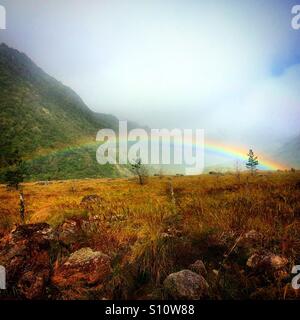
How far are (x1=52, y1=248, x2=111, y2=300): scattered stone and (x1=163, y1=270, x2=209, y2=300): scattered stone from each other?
30.5 inches

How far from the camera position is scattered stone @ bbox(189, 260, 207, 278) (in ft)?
10.8

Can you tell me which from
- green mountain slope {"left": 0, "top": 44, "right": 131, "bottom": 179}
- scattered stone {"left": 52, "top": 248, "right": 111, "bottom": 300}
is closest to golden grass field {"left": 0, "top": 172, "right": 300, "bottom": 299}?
scattered stone {"left": 52, "top": 248, "right": 111, "bottom": 300}

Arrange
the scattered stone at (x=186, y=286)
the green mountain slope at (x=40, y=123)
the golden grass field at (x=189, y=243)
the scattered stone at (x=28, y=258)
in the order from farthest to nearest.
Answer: the green mountain slope at (x=40, y=123) → the scattered stone at (x=28, y=258) → the golden grass field at (x=189, y=243) → the scattered stone at (x=186, y=286)

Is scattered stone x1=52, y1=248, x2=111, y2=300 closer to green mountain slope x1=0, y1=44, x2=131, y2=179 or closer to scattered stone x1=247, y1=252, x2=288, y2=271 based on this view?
scattered stone x1=247, y1=252, x2=288, y2=271

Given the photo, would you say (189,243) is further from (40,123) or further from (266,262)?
(40,123)

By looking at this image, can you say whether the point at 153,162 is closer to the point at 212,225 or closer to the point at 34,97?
the point at 34,97

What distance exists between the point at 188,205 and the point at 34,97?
491ft

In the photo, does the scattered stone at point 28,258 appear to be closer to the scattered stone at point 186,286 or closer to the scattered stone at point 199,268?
the scattered stone at point 186,286

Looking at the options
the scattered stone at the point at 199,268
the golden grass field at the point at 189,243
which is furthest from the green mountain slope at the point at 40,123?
the scattered stone at the point at 199,268

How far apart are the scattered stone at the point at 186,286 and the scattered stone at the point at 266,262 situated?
684 mm

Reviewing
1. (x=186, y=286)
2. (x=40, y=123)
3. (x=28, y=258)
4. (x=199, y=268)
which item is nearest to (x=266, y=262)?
(x=199, y=268)

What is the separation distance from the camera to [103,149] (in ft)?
464

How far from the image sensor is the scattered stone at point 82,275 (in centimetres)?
319

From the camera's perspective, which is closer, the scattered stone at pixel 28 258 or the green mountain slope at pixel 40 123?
the scattered stone at pixel 28 258
